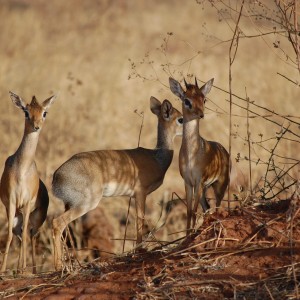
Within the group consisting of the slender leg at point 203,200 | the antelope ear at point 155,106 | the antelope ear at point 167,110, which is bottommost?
the slender leg at point 203,200

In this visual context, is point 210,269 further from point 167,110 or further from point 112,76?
point 112,76

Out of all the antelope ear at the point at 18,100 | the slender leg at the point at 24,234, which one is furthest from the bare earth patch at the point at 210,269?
the antelope ear at the point at 18,100

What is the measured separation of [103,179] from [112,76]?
341 inches

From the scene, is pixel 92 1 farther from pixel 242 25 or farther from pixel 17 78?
pixel 17 78

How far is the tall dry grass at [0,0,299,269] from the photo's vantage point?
13.7m

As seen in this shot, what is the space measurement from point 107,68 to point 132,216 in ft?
21.9

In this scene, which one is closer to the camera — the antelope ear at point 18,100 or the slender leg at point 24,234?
the slender leg at point 24,234

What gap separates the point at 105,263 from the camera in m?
6.29

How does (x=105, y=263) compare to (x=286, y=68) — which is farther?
(x=286, y=68)

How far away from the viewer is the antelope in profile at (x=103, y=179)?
829 cm

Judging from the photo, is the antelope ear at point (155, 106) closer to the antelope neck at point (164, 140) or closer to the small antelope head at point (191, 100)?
the antelope neck at point (164, 140)

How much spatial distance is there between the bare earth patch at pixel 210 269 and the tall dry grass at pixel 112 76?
465cm

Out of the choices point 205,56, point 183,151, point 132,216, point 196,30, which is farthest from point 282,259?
point 196,30

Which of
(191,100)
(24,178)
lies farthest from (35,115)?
(191,100)
